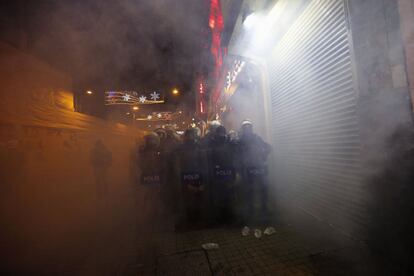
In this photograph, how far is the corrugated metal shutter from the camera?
10.5 ft

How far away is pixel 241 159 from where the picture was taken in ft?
14.7

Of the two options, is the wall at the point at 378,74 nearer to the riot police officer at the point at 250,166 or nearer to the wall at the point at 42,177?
the riot police officer at the point at 250,166

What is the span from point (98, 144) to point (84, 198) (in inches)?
83.1

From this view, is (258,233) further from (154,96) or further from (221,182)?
(154,96)

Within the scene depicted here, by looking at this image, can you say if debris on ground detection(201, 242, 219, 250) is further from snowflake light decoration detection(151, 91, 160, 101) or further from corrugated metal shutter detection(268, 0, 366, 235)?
snowflake light decoration detection(151, 91, 160, 101)

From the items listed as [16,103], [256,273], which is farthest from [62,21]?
[256,273]

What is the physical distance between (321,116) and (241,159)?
1896mm

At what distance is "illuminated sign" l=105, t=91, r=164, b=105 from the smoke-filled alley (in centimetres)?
104

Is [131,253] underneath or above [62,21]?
underneath

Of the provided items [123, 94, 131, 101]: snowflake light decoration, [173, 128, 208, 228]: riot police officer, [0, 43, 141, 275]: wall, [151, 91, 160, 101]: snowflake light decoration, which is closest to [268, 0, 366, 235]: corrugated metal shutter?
[173, 128, 208, 228]: riot police officer

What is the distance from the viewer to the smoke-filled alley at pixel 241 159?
260cm

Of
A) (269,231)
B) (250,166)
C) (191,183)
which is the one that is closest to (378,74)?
(250,166)

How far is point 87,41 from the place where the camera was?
6.13 m

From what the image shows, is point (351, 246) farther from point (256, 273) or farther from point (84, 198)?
point (84, 198)
